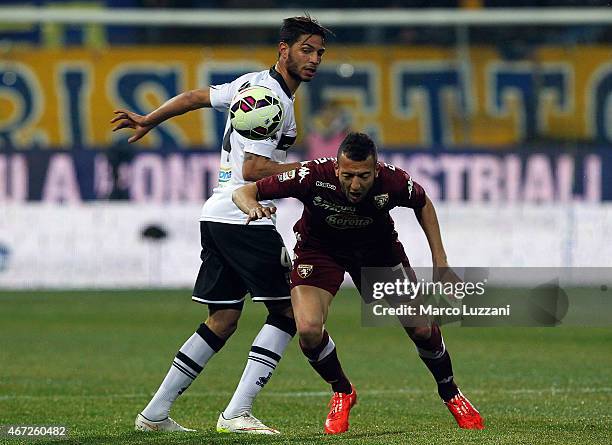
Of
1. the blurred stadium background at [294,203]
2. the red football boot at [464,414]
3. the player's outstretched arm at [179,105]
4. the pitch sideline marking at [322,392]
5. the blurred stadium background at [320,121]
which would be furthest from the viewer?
the blurred stadium background at [320,121]

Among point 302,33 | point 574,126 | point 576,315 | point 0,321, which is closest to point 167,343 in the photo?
point 0,321

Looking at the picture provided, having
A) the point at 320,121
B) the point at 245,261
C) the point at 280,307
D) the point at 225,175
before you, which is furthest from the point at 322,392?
the point at 320,121

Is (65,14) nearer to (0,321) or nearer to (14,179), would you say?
(14,179)

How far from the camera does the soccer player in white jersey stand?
26.4 ft

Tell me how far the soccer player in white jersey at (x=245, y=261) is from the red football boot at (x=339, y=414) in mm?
376

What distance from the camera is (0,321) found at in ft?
56.0

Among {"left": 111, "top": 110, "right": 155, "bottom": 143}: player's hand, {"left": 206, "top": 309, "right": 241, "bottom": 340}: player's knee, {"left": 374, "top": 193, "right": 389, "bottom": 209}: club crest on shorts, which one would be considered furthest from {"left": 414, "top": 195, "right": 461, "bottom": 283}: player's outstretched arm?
{"left": 111, "top": 110, "right": 155, "bottom": 143}: player's hand

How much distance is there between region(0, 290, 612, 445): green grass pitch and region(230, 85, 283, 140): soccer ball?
1734mm

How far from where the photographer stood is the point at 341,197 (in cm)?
767

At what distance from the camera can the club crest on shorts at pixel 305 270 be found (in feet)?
26.0

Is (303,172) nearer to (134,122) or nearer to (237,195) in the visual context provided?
(237,195)

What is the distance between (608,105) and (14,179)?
1065 cm

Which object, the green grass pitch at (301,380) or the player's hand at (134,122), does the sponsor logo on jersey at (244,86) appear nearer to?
the player's hand at (134,122)

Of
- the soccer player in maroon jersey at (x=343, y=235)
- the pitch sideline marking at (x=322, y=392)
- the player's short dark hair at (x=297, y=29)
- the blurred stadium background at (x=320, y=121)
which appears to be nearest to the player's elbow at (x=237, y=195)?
the soccer player in maroon jersey at (x=343, y=235)
